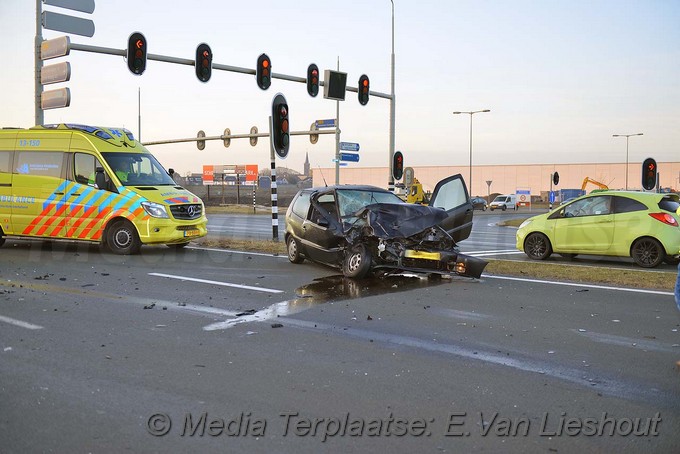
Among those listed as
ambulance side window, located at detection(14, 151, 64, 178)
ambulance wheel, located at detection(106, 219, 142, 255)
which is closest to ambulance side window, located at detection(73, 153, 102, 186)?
ambulance side window, located at detection(14, 151, 64, 178)

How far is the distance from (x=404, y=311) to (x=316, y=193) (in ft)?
15.5

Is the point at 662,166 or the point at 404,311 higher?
the point at 662,166

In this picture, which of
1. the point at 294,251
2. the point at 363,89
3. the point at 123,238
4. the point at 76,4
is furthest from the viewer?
the point at 363,89

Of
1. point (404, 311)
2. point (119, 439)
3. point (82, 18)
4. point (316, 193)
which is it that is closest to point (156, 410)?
point (119, 439)

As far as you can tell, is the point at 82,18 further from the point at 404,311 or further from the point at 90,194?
the point at 404,311

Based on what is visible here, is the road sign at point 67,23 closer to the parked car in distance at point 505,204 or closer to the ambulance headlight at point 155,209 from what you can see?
the ambulance headlight at point 155,209

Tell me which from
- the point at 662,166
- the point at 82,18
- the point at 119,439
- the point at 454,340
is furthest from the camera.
Answer: the point at 662,166

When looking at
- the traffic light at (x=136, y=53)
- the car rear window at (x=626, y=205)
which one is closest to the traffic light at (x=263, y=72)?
the traffic light at (x=136, y=53)

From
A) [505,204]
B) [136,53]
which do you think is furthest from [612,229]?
[505,204]

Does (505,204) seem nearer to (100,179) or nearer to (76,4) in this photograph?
(76,4)

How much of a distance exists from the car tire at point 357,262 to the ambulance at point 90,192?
4.84 metres

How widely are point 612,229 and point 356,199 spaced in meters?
5.55

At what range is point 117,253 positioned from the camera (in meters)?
14.0

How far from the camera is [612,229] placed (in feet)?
44.8
